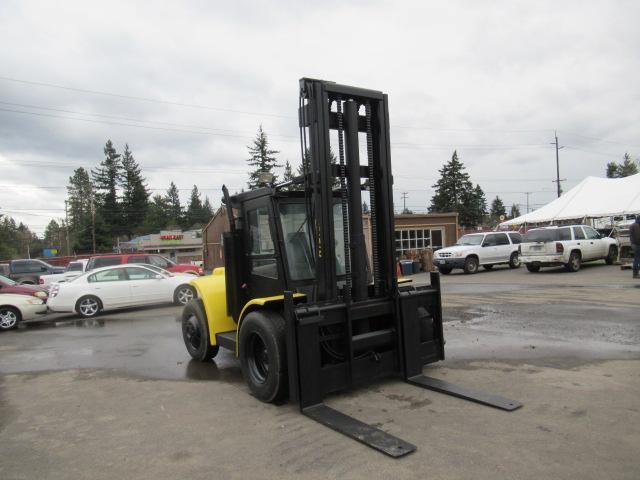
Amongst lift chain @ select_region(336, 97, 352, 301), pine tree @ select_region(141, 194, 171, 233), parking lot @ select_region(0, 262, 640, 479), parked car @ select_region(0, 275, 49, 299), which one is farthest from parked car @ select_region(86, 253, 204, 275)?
pine tree @ select_region(141, 194, 171, 233)

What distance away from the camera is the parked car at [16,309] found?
39.2ft

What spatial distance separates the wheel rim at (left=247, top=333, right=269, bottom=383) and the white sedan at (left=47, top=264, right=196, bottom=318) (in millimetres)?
9758

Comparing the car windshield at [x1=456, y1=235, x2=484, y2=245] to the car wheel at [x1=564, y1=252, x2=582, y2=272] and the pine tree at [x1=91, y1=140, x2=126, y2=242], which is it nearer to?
the car wheel at [x1=564, y1=252, x2=582, y2=272]

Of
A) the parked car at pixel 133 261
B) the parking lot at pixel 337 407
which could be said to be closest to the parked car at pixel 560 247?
the parking lot at pixel 337 407

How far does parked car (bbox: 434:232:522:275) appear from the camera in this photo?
71.5ft

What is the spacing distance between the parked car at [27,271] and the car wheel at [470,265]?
22.6 m

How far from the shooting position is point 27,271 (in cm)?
2692

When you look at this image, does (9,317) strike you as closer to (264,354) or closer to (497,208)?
(264,354)

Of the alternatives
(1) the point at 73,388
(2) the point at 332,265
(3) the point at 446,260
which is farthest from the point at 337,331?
(3) the point at 446,260

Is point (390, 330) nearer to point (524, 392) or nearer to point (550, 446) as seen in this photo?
point (524, 392)

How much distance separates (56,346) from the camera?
30.5 ft

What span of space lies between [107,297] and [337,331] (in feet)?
35.8

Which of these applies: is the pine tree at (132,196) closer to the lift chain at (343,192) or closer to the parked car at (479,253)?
the parked car at (479,253)

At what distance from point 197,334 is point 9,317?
25.3 feet
